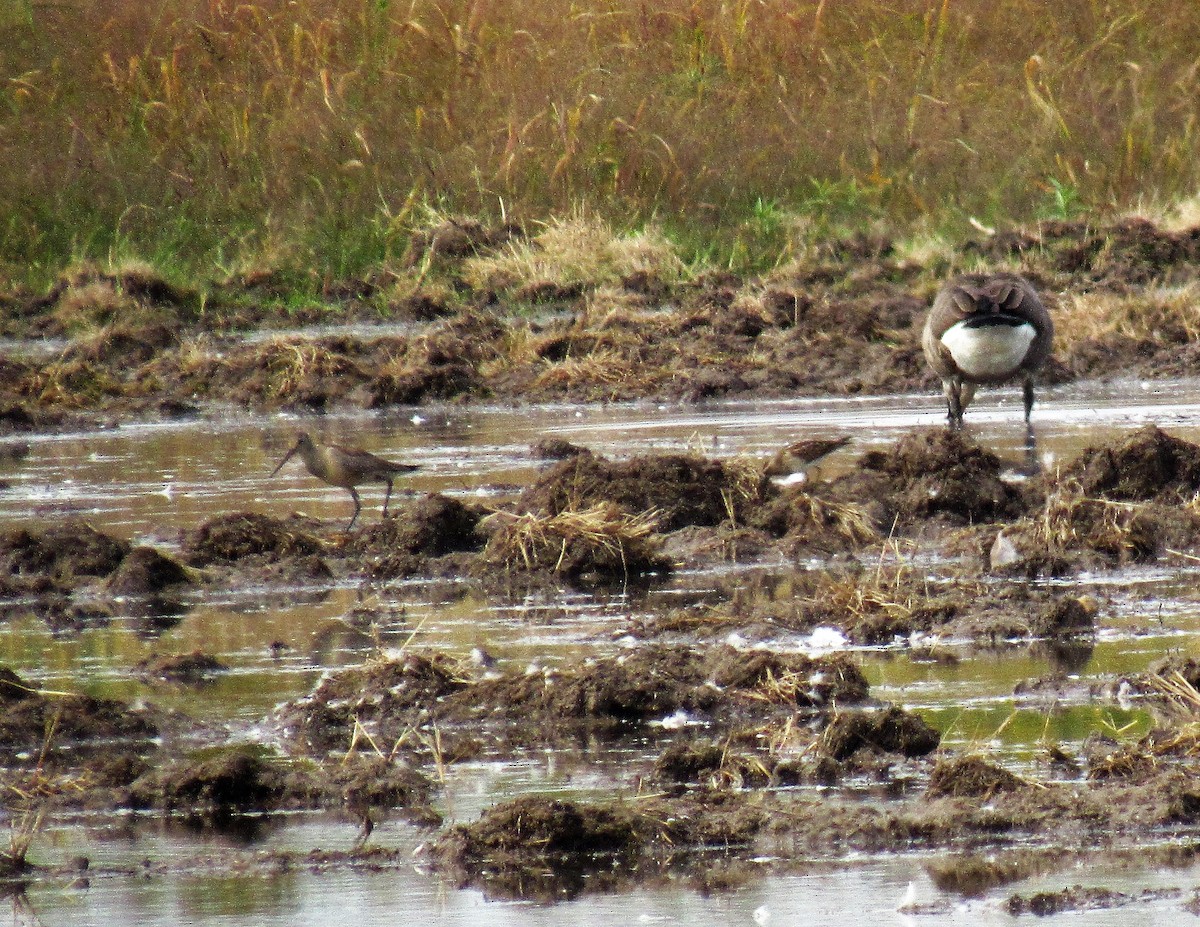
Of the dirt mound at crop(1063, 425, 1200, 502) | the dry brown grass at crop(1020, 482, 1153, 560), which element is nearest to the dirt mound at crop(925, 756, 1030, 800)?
the dry brown grass at crop(1020, 482, 1153, 560)

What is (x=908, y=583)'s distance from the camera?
353 inches

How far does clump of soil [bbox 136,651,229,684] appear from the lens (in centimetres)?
829

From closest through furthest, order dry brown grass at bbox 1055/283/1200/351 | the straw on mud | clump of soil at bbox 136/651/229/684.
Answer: the straw on mud
clump of soil at bbox 136/651/229/684
dry brown grass at bbox 1055/283/1200/351

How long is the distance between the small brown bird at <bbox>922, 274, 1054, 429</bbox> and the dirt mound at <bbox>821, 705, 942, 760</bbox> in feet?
26.5

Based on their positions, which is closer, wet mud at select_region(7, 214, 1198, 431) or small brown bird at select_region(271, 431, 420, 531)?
small brown bird at select_region(271, 431, 420, 531)

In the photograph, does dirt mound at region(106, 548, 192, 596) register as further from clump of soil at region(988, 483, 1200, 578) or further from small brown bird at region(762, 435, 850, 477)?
clump of soil at region(988, 483, 1200, 578)

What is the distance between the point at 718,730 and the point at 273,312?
1538 centimetres

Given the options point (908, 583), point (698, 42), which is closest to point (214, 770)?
point (908, 583)

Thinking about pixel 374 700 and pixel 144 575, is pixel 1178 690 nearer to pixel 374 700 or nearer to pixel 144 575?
pixel 374 700

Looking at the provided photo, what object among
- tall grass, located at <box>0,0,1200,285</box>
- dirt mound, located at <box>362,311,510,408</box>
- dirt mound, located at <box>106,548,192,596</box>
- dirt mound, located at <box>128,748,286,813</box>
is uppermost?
tall grass, located at <box>0,0,1200,285</box>

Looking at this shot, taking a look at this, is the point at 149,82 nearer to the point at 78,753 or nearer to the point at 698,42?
the point at 698,42

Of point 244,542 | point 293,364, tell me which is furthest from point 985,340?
point 293,364

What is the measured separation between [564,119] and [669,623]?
17.2 m

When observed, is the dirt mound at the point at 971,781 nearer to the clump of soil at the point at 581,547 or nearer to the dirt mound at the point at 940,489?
the clump of soil at the point at 581,547
